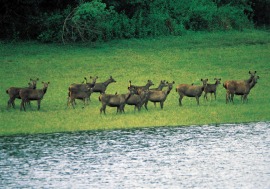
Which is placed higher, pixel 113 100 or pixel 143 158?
pixel 113 100

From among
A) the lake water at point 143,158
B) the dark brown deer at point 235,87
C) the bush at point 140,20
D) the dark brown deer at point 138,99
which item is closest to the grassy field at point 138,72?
the dark brown deer at point 138,99

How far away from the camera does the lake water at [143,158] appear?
66.4 feet

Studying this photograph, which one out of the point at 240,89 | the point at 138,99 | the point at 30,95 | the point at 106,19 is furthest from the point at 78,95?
the point at 106,19

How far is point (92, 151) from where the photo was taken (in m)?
23.6

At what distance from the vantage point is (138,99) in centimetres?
2994

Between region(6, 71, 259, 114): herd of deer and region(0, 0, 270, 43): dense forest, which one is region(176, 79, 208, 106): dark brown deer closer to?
region(6, 71, 259, 114): herd of deer

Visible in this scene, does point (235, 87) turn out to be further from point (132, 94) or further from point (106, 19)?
point (106, 19)

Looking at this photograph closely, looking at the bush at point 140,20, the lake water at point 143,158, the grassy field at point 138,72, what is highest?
the bush at point 140,20

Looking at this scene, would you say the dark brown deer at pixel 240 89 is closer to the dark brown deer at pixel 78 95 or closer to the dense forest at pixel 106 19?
the dark brown deer at pixel 78 95

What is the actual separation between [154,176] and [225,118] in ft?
26.6

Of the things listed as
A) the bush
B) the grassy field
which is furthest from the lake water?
the bush

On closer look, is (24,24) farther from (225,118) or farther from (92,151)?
(92,151)

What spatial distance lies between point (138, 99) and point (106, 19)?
1654cm

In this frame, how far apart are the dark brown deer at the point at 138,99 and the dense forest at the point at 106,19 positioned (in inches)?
563
